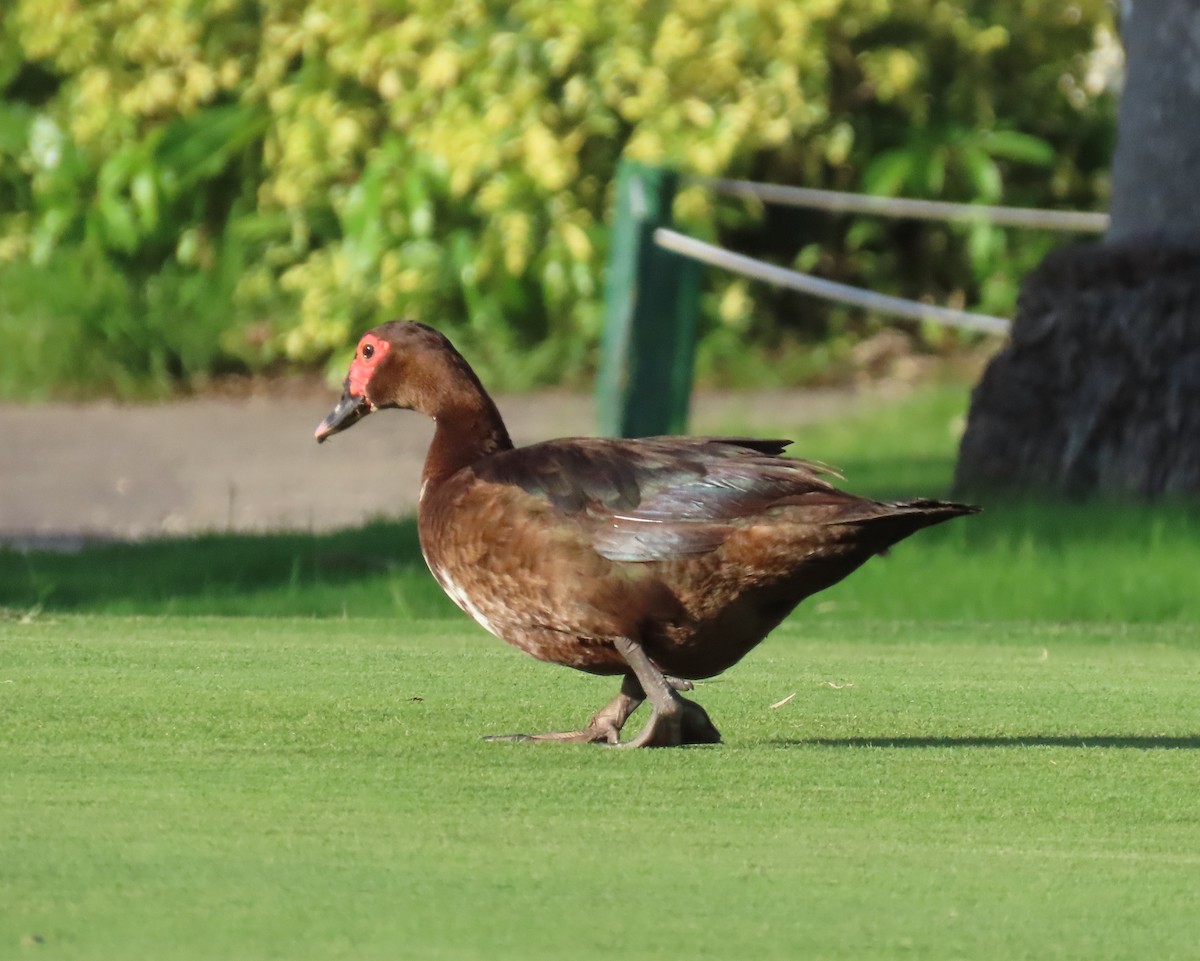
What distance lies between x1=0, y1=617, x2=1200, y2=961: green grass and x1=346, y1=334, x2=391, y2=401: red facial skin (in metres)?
0.61

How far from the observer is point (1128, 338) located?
8695mm

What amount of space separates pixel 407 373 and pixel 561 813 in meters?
1.51

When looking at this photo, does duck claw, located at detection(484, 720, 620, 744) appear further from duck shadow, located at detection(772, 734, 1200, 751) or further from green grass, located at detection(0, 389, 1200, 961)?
duck shadow, located at detection(772, 734, 1200, 751)

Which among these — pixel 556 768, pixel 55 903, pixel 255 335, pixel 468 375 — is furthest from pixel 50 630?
pixel 255 335

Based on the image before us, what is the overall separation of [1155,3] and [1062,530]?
2.24m

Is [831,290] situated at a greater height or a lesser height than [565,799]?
greater

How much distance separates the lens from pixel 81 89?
1368 centimetres

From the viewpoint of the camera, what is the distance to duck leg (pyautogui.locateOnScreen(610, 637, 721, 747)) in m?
4.31

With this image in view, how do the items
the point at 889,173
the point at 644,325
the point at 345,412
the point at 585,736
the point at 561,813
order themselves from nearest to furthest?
1. the point at 561,813
2. the point at 585,736
3. the point at 345,412
4. the point at 644,325
5. the point at 889,173

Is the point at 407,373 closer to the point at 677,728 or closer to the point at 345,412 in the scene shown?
the point at 345,412

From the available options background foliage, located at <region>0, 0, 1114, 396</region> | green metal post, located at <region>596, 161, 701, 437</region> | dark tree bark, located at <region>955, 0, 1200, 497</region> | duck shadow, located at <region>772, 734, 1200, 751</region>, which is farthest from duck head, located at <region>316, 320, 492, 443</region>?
Result: background foliage, located at <region>0, 0, 1114, 396</region>

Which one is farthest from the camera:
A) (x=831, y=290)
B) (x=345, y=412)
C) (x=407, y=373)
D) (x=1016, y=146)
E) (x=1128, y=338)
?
(x=1016, y=146)

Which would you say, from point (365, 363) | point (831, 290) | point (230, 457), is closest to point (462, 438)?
point (365, 363)

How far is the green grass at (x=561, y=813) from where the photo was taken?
2889 millimetres
